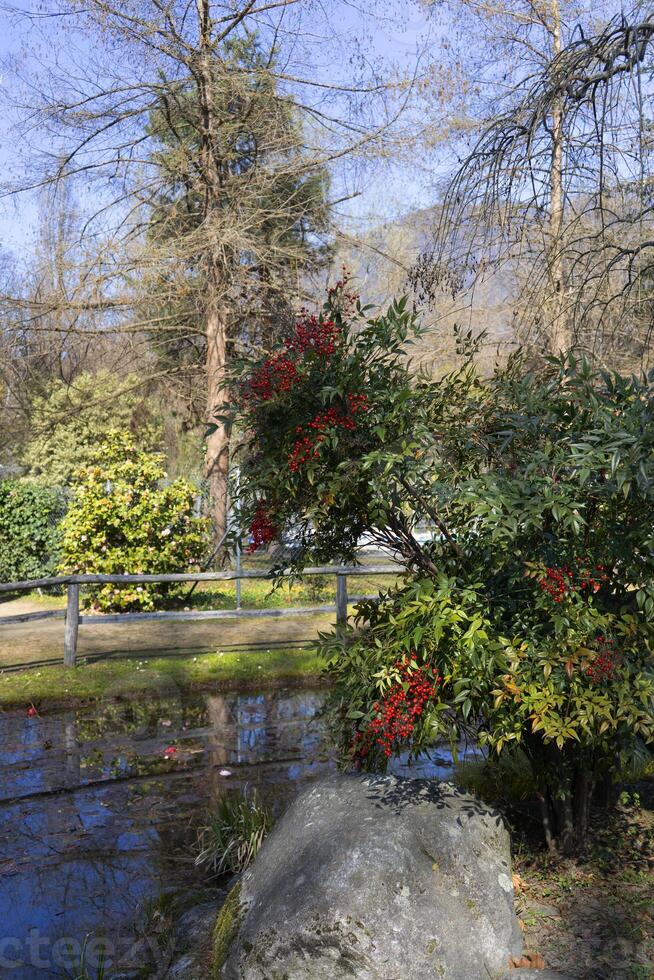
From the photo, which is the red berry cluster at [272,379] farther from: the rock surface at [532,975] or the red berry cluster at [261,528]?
the rock surface at [532,975]

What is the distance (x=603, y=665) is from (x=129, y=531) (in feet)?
32.5

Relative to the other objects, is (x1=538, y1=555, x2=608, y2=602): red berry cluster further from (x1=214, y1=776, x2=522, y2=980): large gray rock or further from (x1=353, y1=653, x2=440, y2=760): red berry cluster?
(x1=214, y1=776, x2=522, y2=980): large gray rock

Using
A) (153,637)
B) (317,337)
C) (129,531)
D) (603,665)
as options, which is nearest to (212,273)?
(129,531)

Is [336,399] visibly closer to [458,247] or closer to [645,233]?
[458,247]

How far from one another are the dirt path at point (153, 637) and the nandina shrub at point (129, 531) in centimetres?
63

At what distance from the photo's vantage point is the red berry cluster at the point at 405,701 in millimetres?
3727

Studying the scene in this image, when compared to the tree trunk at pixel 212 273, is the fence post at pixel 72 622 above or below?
below

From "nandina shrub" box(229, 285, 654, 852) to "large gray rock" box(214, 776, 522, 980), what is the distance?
345mm

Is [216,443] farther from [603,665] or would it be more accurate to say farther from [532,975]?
[532,975]

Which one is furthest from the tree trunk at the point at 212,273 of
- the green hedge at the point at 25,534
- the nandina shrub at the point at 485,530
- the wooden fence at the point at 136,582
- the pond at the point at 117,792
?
the nandina shrub at the point at 485,530

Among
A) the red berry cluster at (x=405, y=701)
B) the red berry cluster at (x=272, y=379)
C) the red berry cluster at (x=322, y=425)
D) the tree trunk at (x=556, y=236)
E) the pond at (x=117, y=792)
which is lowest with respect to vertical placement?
the pond at (x=117, y=792)

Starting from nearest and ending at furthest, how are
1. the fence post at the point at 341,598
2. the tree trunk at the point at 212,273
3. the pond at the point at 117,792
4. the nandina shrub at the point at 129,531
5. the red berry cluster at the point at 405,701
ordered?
the red berry cluster at the point at 405,701, the pond at the point at 117,792, the fence post at the point at 341,598, the nandina shrub at the point at 129,531, the tree trunk at the point at 212,273

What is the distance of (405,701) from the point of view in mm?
3787

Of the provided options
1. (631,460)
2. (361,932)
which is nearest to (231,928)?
(361,932)
